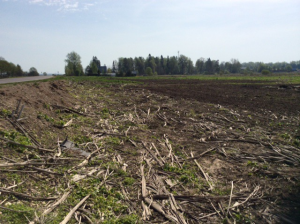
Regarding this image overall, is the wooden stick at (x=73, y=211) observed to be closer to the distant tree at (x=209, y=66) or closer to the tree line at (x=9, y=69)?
the tree line at (x=9, y=69)

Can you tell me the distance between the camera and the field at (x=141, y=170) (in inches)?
191

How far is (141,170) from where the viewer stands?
669cm

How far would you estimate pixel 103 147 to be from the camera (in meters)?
8.03

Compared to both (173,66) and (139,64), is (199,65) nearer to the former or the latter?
(173,66)

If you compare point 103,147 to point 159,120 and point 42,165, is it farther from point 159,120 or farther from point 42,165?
point 159,120

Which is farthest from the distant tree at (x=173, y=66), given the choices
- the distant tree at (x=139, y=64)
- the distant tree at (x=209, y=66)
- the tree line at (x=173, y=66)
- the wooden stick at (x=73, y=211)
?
the wooden stick at (x=73, y=211)

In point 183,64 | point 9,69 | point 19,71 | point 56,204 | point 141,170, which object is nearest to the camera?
point 56,204

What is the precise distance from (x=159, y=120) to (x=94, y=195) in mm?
7638

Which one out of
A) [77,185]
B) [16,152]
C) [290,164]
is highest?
[16,152]

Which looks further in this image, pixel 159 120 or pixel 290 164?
pixel 159 120

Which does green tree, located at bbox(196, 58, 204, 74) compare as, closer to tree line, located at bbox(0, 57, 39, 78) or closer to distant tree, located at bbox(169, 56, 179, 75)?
distant tree, located at bbox(169, 56, 179, 75)

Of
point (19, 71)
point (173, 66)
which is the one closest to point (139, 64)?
point (173, 66)

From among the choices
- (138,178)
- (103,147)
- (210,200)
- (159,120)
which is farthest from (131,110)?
(210,200)

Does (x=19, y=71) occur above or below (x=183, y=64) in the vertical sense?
below
